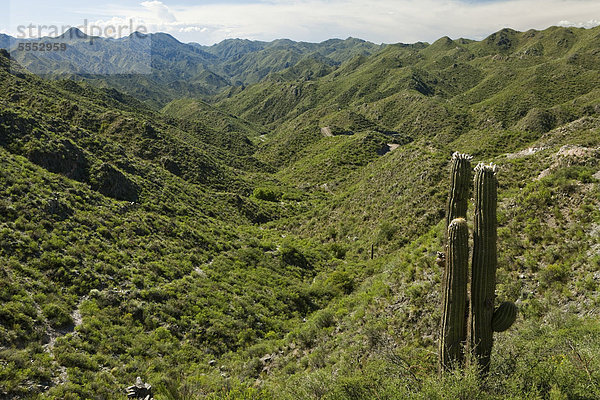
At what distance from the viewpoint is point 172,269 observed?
20.8m

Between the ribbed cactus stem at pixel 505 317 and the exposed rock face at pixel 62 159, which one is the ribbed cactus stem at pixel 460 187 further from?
the exposed rock face at pixel 62 159

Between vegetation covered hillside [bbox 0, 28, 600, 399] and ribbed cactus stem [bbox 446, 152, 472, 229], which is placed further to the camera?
vegetation covered hillside [bbox 0, 28, 600, 399]

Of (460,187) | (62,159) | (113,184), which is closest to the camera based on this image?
(460,187)

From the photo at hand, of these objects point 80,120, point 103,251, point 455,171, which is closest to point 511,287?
point 455,171

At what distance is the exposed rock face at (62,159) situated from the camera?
84.5 ft

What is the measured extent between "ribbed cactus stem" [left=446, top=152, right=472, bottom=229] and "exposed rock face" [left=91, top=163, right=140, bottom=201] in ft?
95.1

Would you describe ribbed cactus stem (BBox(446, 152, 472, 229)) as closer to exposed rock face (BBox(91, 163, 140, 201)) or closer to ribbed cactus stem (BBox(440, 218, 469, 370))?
ribbed cactus stem (BBox(440, 218, 469, 370))

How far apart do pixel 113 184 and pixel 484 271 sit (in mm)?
31025

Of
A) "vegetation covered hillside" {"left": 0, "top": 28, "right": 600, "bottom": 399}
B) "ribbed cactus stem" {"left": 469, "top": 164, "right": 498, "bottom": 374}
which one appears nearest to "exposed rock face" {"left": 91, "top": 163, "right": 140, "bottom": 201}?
"vegetation covered hillside" {"left": 0, "top": 28, "right": 600, "bottom": 399}

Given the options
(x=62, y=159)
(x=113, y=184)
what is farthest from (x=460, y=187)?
(x=62, y=159)

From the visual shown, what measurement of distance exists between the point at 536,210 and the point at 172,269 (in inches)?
876

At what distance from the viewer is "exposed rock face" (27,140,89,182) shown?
2577 cm

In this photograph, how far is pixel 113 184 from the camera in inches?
1125

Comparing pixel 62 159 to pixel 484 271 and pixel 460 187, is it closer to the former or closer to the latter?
pixel 460 187
